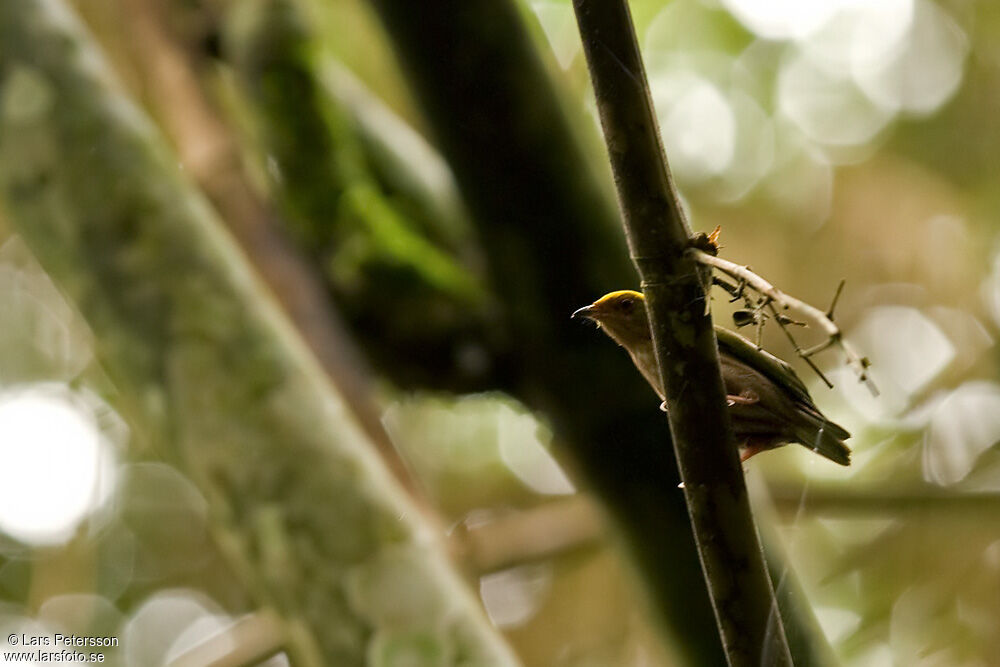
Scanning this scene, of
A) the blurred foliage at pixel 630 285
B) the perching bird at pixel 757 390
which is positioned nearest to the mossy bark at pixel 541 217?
the blurred foliage at pixel 630 285

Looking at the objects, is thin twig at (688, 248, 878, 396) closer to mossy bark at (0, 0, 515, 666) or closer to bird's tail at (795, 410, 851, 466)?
bird's tail at (795, 410, 851, 466)

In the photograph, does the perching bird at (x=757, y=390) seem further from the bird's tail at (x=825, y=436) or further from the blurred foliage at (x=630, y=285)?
the blurred foliage at (x=630, y=285)

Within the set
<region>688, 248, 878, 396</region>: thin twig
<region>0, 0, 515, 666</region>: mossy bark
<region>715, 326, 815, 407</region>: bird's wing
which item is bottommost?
<region>688, 248, 878, 396</region>: thin twig

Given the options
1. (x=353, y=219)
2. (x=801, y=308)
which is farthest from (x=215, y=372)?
(x=801, y=308)

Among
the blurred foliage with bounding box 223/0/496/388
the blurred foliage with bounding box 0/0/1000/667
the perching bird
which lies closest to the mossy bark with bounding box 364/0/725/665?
the blurred foliage with bounding box 0/0/1000/667

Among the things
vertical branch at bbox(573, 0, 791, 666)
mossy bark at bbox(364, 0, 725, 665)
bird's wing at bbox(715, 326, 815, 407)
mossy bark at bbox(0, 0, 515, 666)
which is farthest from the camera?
mossy bark at bbox(364, 0, 725, 665)

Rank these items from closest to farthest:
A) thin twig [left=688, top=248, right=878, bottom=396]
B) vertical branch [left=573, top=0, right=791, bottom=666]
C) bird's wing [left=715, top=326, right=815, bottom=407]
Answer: thin twig [left=688, top=248, right=878, bottom=396] → vertical branch [left=573, top=0, right=791, bottom=666] → bird's wing [left=715, top=326, right=815, bottom=407]

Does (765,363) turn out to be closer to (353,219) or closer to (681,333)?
(681,333)
